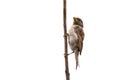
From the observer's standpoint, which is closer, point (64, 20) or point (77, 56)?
point (64, 20)

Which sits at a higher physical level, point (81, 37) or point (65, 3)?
point (65, 3)

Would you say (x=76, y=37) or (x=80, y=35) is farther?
(x=80, y=35)

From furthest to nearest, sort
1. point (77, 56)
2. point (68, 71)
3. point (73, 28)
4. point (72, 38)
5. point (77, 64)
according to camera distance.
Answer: point (73, 28), point (72, 38), point (77, 56), point (77, 64), point (68, 71)

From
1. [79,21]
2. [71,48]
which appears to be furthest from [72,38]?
[79,21]

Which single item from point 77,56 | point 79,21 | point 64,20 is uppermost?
point 64,20

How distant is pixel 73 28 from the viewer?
21.7ft

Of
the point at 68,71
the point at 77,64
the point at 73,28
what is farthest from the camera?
the point at 73,28

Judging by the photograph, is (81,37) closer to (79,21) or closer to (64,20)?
(79,21)

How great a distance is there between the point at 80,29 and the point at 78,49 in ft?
2.83

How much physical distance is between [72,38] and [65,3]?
3321mm

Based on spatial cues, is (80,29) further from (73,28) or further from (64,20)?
(64,20)

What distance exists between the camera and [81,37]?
21.4 ft

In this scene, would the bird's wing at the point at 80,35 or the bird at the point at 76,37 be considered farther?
the bird's wing at the point at 80,35

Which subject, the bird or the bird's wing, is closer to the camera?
the bird
